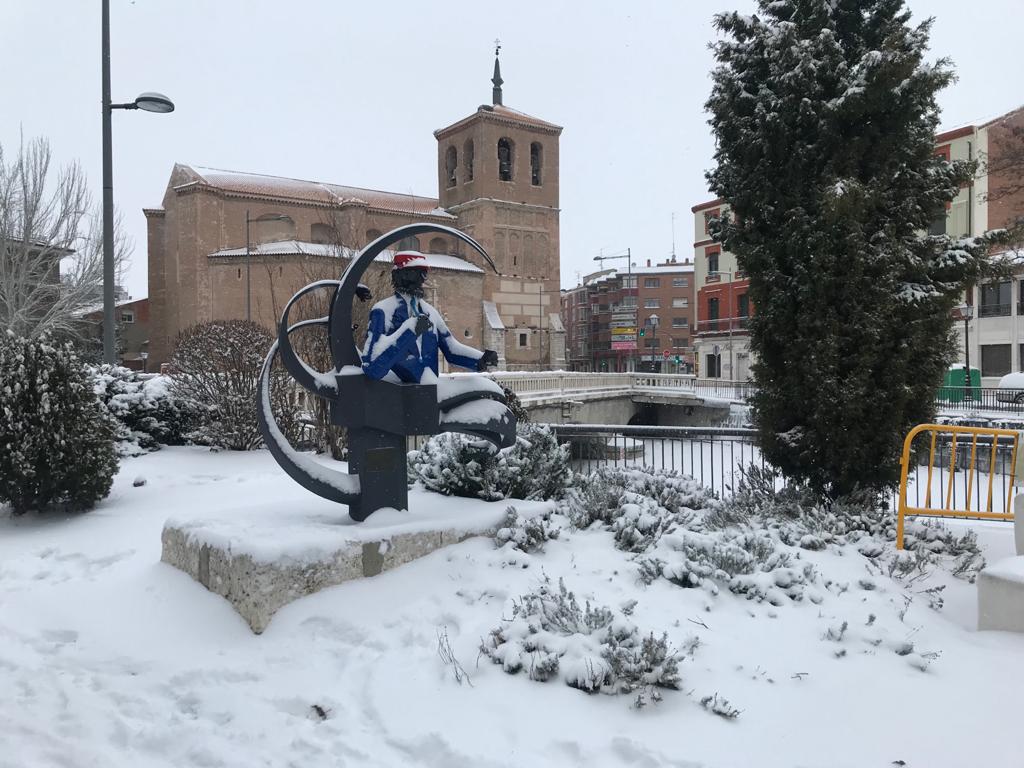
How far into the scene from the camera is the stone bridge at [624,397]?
24.8m

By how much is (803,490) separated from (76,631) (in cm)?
642

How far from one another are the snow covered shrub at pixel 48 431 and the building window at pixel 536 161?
4617 cm

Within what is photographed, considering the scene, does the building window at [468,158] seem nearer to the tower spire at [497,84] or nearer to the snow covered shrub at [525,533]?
the tower spire at [497,84]

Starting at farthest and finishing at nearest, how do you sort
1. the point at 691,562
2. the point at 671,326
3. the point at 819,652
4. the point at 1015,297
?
the point at 671,326, the point at 1015,297, the point at 691,562, the point at 819,652

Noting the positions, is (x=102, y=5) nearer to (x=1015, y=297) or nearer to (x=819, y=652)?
(x=819, y=652)

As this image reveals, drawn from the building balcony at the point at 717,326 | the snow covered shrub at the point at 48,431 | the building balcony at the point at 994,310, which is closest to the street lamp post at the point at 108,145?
the snow covered shrub at the point at 48,431

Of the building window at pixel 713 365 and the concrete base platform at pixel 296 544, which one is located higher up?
the building window at pixel 713 365

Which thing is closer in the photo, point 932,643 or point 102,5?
point 932,643

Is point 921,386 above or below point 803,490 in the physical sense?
above

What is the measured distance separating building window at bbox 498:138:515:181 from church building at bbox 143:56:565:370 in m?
0.10

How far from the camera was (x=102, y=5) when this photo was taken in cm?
1028

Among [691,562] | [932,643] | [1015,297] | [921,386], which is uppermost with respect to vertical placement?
[1015,297]

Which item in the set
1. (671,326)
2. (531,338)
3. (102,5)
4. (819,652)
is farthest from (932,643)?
(671,326)

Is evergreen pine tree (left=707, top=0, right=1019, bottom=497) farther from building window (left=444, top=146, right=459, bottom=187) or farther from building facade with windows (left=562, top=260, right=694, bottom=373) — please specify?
building facade with windows (left=562, top=260, right=694, bottom=373)
